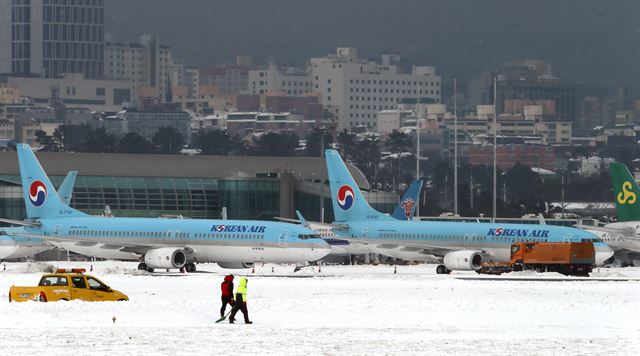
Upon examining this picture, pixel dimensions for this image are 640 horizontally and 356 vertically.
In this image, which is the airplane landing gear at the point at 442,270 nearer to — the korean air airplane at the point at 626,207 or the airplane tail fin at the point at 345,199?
the airplane tail fin at the point at 345,199

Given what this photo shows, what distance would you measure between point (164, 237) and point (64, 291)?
36.0 metres

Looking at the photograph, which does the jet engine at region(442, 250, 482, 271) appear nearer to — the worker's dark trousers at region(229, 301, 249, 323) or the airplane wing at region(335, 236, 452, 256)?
the airplane wing at region(335, 236, 452, 256)

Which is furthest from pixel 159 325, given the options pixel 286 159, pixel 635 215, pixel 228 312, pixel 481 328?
pixel 286 159

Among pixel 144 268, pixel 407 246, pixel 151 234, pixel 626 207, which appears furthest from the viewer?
pixel 626 207

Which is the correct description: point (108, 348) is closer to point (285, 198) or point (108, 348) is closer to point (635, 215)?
point (635, 215)

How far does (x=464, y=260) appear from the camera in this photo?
93750mm

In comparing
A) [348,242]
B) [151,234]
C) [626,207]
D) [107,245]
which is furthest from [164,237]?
[626,207]

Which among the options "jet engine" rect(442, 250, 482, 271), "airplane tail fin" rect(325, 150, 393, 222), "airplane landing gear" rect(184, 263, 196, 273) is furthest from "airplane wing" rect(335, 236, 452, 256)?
"airplane landing gear" rect(184, 263, 196, 273)

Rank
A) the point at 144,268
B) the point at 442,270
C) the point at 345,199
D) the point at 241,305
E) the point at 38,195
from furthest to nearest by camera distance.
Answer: the point at 345,199 → the point at 38,195 → the point at 144,268 → the point at 442,270 → the point at 241,305

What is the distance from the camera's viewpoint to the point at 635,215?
103m

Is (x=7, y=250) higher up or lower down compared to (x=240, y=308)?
lower down

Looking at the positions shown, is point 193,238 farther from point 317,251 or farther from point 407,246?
point 407,246

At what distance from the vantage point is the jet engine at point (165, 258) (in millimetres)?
94000

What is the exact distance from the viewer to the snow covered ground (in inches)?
1820
